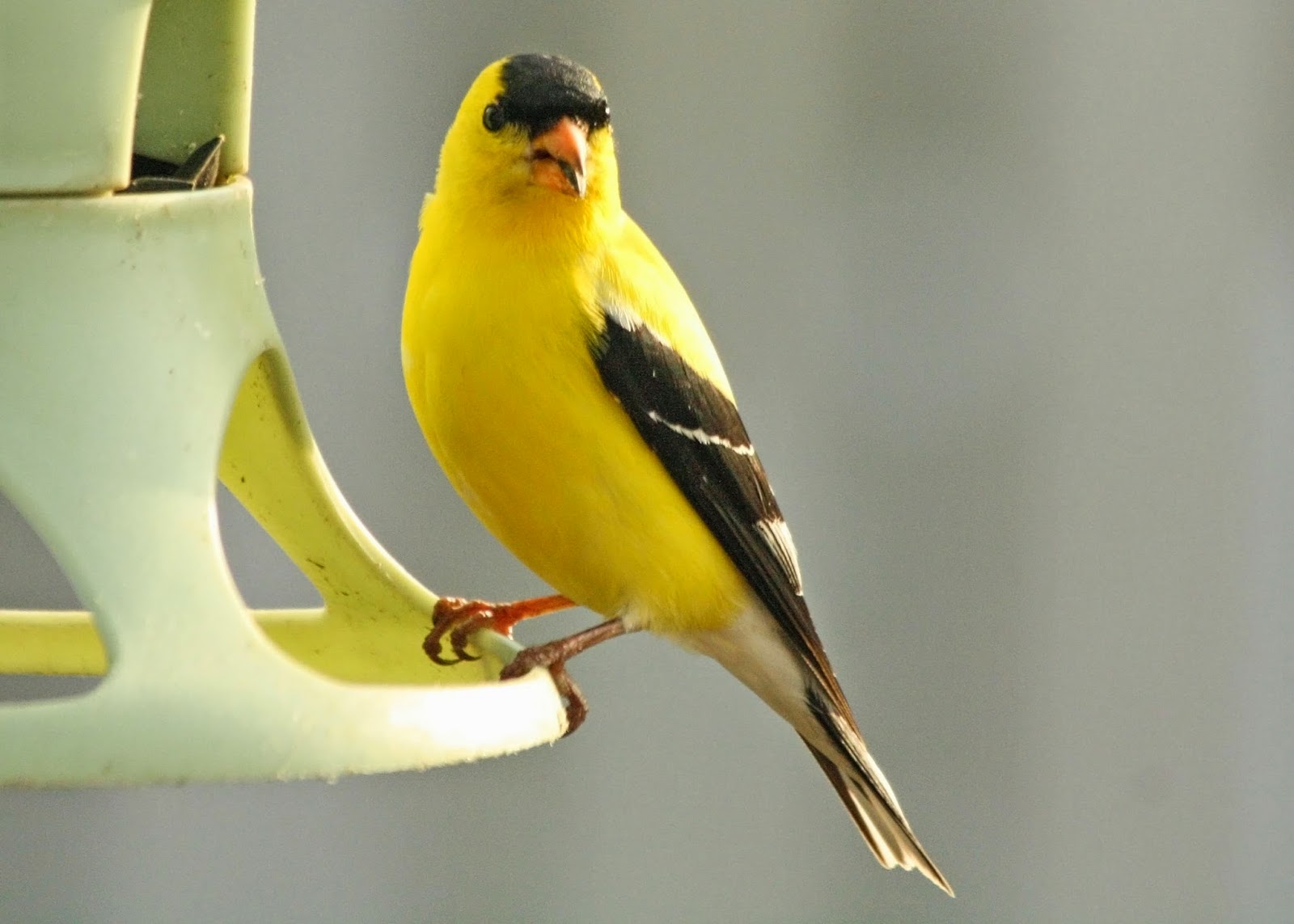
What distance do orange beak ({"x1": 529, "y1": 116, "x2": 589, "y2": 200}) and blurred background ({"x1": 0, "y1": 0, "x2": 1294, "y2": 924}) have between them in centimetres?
249

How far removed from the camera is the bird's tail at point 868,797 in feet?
12.0

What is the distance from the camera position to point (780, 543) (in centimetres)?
339

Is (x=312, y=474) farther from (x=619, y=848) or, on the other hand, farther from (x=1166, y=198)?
(x=1166, y=198)

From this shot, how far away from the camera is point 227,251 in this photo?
2.33 meters

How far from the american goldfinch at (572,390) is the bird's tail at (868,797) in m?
0.42

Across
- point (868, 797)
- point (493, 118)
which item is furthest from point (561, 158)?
point (868, 797)

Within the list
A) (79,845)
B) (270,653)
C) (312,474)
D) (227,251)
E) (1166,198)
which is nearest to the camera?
(270,653)

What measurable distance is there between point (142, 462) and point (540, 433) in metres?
Answer: 0.90

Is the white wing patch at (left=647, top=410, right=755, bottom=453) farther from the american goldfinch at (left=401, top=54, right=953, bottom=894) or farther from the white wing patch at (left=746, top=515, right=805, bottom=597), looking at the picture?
the white wing patch at (left=746, top=515, right=805, bottom=597)

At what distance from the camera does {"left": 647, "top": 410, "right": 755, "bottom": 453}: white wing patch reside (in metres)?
3.04

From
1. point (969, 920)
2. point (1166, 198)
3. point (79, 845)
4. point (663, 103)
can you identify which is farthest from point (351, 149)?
point (969, 920)

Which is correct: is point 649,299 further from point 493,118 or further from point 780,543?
point 780,543

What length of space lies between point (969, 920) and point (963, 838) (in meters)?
0.31

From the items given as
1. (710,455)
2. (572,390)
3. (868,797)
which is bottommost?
(868,797)
